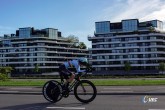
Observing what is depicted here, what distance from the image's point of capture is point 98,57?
130m

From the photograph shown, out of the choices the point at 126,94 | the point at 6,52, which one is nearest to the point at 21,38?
the point at 6,52

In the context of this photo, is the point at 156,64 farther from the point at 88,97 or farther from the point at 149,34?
the point at 88,97

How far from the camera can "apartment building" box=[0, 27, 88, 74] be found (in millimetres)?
141875

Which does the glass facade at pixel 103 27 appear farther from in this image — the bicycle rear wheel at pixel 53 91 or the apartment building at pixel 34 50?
the bicycle rear wheel at pixel 53 91

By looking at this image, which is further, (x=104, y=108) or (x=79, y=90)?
(x=79, y=90)

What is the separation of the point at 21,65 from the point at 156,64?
60.2 meters

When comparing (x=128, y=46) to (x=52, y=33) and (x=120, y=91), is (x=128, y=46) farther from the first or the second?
(x=120, y=91)

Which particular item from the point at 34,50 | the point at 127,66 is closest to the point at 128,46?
the point at 127,66

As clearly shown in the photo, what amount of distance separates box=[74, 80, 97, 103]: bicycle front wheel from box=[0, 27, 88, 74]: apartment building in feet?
413

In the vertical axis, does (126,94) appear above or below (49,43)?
below

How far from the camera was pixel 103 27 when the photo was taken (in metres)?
132

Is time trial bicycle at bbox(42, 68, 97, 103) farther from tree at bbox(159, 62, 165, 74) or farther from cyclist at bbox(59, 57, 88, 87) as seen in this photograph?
tree at bbox(159, 62, 165, 74)

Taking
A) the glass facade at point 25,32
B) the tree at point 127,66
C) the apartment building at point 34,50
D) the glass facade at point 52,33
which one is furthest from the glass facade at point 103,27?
the glass facade at point 25,32

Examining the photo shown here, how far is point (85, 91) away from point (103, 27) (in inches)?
4775
